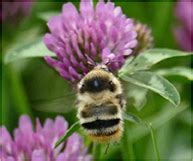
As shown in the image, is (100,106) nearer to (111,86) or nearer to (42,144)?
(111,86)

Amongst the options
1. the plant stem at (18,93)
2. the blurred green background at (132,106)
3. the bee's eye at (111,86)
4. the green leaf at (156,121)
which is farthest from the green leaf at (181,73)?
the plant stem at (18,93)

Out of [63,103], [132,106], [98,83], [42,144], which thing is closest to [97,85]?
[98,83]

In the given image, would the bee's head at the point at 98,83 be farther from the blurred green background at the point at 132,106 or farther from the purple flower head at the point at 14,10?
the purple flower head at the point at 14,10

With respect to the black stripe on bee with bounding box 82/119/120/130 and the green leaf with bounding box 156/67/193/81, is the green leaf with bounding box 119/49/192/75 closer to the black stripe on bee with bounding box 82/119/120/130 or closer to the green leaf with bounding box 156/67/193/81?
the green leaf with bounding box 156/67/193/81

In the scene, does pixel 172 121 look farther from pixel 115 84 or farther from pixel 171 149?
pixel 115 84

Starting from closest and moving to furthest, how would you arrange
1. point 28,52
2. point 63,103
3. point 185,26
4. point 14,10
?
point 63,103 < point 28,52 < point 14,10 < point 185,26

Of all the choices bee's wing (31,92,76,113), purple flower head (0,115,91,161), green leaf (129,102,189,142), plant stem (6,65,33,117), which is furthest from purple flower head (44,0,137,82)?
plant stem (6,65,33,117)

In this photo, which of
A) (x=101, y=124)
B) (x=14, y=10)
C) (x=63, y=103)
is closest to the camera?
(x=101, y=124)

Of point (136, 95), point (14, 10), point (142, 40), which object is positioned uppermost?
point (14, 10)
